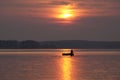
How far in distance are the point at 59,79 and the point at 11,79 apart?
14.7 ft

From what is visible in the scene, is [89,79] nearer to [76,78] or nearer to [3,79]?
[76,78]

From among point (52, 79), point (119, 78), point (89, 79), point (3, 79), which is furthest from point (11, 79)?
point (119, 78)

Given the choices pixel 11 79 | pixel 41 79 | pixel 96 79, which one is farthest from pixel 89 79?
pixel 11 79

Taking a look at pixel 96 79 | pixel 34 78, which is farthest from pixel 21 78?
pixel 96 79

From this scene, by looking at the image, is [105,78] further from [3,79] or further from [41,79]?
[3,79]

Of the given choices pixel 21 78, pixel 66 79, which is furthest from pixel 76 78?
pixel 21 78

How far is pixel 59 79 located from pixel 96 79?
3467 mm

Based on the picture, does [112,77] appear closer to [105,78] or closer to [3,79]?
[105,78]

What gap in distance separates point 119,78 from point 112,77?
144cm

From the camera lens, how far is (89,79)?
150 feet

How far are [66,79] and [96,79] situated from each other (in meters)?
2.86

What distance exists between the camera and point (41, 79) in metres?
45.7

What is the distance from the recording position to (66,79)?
46.2 metres

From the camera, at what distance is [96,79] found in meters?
45.5
